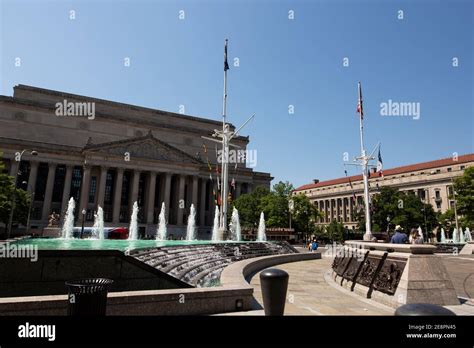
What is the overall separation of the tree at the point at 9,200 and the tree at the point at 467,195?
2295 inches

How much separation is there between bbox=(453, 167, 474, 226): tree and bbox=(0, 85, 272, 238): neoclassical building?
1552 inches

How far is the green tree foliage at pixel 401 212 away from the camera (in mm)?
67000

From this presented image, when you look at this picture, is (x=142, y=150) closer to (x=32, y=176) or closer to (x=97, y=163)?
(x=97, y=163)

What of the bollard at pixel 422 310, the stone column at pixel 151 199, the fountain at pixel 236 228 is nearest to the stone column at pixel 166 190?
the stone column at pixel 151 199

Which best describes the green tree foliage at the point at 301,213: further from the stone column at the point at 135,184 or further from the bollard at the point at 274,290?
the bollard at the point at 274,290

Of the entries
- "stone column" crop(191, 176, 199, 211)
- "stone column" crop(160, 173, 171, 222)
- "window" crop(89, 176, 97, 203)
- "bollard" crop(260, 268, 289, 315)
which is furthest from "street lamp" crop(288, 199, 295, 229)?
"bollard" crop(260, 268, 289, 315)

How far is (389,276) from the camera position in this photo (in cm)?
895

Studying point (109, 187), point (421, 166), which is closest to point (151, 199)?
point (109, 187)

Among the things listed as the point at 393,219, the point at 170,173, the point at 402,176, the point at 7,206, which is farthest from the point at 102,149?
the point at 402,176

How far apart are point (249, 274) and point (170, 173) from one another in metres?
53.6

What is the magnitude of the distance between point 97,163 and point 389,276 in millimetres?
59315

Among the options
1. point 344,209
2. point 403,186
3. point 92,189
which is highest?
point 403,186

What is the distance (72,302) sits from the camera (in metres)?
5.30
